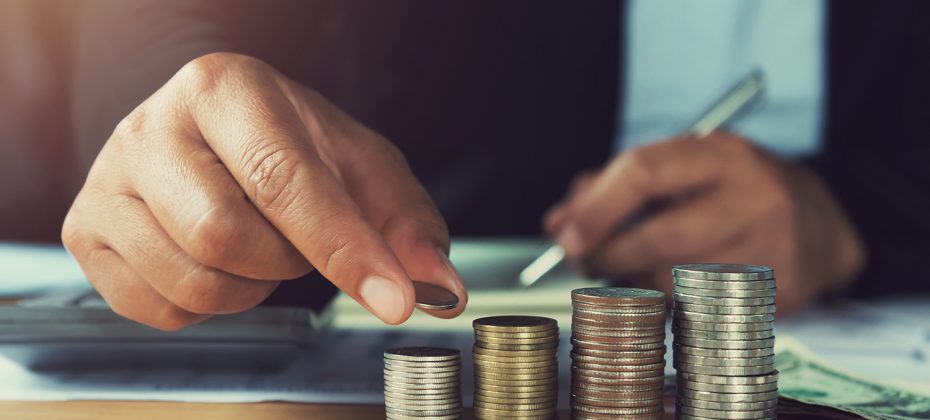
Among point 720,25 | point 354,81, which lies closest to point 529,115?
point 354,81

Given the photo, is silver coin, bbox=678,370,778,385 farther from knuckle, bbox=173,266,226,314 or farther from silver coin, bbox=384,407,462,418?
knuckle, bbox=173,266,226,314

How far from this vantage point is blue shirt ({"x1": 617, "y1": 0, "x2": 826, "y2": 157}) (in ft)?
5.30

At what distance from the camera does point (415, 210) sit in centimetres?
62

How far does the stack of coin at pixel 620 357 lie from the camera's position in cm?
52

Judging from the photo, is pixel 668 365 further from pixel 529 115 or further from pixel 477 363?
pixel 529 115

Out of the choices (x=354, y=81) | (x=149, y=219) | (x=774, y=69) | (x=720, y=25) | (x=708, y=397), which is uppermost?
(x=720, y=25)

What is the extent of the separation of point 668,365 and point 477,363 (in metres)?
0.22

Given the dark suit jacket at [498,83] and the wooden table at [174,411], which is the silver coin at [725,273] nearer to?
the wooden table at [174,411]

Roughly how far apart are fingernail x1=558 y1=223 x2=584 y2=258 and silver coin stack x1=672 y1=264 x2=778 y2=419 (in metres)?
0.44

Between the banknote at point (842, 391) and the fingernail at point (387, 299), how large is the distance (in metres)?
0.30

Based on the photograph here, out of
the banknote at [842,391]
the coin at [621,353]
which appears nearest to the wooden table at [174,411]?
the coin at [621,353]

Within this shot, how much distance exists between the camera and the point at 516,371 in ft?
1.73

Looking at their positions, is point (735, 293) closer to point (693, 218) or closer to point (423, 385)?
point (423, 385)

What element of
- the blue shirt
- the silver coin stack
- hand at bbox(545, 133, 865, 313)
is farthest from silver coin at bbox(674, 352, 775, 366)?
the blue shirt
